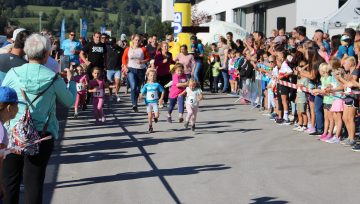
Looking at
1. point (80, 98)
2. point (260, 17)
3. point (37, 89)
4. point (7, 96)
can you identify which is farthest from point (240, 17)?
point (7, 96)

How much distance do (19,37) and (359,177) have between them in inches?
196

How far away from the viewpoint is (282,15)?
37625mm

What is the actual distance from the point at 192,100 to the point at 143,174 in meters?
5.04

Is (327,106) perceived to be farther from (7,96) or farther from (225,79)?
(225,79)

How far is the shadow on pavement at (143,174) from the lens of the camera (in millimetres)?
9555

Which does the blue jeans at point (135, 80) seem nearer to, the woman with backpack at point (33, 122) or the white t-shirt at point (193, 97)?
the white t-shirt at point (193, 97)

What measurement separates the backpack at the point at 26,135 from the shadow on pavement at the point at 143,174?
304 centimetres

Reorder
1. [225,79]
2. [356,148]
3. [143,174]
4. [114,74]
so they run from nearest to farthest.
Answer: [143,174] → [356,148] → [114,74] → [225,79]

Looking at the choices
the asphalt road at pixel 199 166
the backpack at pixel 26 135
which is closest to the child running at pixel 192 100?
the asphalt road at pixel 199 166

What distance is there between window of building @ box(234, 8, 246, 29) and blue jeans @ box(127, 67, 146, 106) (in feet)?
95.4

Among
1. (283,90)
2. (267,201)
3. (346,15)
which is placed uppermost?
(346,15)

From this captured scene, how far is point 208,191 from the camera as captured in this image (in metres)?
9.00

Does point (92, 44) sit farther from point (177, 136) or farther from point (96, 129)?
point (177, 136)

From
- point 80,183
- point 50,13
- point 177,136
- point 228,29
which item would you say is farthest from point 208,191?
point 50,13
